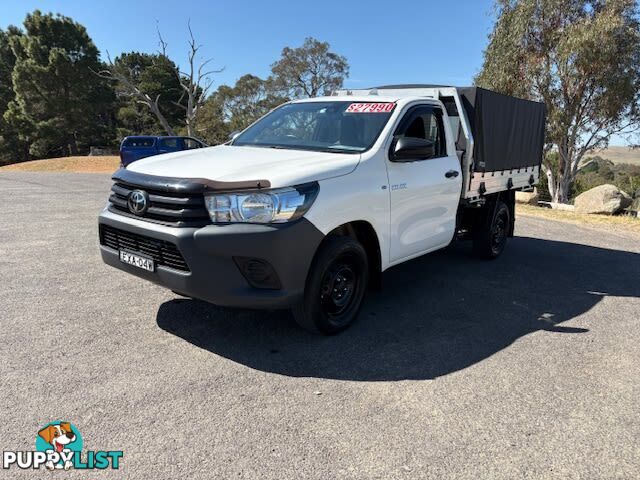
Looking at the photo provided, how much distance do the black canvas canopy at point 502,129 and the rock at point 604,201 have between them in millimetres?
7123

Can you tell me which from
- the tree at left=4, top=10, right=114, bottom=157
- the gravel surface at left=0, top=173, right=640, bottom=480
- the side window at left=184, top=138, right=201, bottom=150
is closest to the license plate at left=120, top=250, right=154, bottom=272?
the gravel surface at left=0, top=173, right=640, bottom=480

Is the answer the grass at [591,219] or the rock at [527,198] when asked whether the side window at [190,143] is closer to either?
the rock at [527,198]

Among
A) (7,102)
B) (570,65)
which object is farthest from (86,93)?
(570,65)

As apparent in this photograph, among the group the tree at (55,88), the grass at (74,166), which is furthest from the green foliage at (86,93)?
the grass at (74,166)

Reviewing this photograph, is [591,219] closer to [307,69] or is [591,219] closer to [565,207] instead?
[565,207]

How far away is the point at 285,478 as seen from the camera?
2338 mm

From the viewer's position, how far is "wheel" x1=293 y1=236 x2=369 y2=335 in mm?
3596

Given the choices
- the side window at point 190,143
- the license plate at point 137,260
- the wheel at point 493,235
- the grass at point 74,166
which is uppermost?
the side window at point 190,143

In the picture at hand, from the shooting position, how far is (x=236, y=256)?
3258 millimetres

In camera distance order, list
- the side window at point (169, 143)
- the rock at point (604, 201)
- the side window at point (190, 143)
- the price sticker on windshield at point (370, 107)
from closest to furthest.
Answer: the price sticker on windshield at point (370, 107) < the rock at point (604, 201) < the side window at point (169, 143) < the side window at point (190, 143)

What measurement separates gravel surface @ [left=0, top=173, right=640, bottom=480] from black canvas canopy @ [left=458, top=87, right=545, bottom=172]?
1.80 metres

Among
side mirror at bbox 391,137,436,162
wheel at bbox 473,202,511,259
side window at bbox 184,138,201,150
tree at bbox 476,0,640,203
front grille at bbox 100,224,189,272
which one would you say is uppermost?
tree at bbox 476,0,640,203

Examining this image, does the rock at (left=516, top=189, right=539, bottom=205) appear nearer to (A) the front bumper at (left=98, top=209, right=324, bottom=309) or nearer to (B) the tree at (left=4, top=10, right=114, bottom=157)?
(A) the front bumper at (left=98, top=209, right=324, bottom=309)

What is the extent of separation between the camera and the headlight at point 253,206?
10.8ft
